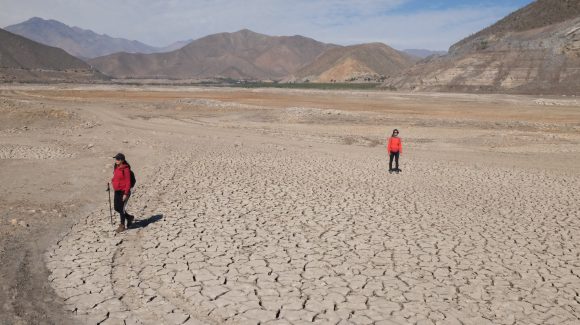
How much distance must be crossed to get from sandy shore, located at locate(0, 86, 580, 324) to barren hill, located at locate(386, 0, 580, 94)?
53.3 meters

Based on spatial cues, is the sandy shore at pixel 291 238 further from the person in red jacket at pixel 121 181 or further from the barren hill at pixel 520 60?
the barren hill at pixel 520 60

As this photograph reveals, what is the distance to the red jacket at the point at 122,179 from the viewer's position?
857cm

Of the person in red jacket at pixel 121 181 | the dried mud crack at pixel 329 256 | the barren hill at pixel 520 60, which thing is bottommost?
the dried mud crack at pixel 329 256

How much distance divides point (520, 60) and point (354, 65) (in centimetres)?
9036

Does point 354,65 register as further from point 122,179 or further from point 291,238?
point 122,179

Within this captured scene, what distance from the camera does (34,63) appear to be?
16200cm

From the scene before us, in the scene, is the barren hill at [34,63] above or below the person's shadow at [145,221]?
above

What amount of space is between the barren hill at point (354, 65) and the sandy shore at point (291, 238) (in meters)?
132

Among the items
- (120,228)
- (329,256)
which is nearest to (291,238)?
(329,256)

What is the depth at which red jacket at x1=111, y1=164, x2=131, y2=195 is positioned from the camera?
8.57m

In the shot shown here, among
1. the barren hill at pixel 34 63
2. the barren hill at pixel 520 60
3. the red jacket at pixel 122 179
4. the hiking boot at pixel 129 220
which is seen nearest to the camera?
the red jacket at pixel 122 179

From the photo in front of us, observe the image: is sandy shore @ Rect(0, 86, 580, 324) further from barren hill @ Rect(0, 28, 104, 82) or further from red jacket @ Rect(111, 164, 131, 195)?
barren hill @ Rect(0, 28, 104, 82)

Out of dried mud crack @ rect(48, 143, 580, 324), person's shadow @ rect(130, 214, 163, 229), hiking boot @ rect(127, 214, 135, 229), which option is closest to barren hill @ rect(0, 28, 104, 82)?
person's shadow @ rect(130, 214, 163, 229)

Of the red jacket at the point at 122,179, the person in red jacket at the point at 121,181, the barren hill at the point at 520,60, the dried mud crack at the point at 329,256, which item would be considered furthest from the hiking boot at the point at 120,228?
the barren hill at the point at 520,60
